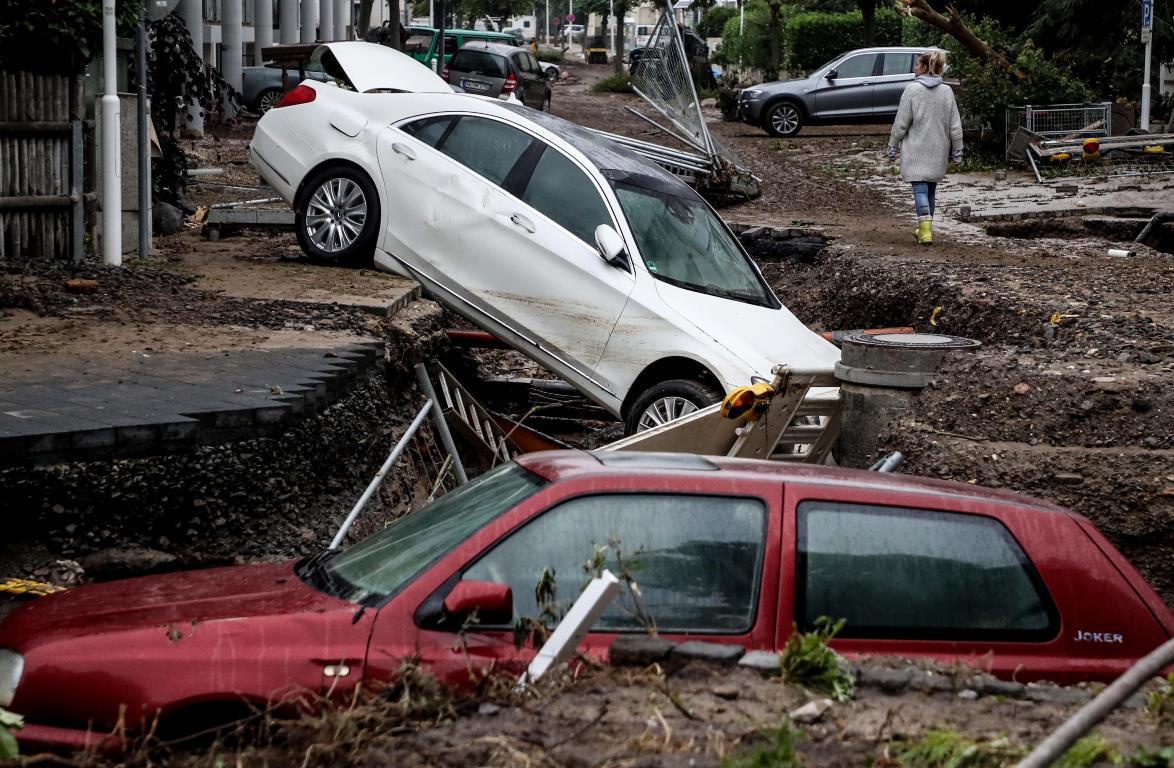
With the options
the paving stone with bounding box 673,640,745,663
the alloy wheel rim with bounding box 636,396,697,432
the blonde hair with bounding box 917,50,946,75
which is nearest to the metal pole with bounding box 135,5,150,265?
the alloy wheel rim with bounding box 636,396,697,432

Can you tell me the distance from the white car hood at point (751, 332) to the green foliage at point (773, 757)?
560 cm

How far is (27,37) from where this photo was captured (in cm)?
1080

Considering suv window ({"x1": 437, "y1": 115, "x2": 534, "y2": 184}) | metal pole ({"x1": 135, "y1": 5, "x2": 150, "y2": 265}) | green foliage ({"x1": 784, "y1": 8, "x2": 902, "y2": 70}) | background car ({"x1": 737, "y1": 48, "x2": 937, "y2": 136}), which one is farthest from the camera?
green foliage ({"x1": 784, "y1": 8, "x2": 902, "y2": 70})

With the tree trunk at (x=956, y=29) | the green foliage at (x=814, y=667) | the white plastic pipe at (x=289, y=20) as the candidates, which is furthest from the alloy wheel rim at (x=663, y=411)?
the white plastic pipe at (x=289, y=20)

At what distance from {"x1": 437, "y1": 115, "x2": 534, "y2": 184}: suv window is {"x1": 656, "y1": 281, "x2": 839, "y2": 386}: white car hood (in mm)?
1633

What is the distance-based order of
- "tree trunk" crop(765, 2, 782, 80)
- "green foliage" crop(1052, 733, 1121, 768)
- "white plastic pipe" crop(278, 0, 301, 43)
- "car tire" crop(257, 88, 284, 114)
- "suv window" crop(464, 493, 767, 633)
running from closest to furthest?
1. "green foliage" crop(1052, 733, 1121, 768)
2. "suv window" crop(464, 493, 767, 633)
3. "car tire" crop(257, 88, 284, 114)
4. "white plastic pipe" crop(278, 0, 301, 43)
5. "tree trunk" crop(765, 2, 782, 80)

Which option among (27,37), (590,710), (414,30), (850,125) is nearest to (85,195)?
(27,37)

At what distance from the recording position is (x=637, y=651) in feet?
13.4

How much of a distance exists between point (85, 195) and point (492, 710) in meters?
8.83

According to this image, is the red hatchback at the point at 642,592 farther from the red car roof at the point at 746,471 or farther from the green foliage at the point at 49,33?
the green foliage at the point at 49,33

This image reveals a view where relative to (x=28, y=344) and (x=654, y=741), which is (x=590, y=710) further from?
(x=28, y=344)

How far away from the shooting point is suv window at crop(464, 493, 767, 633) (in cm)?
433

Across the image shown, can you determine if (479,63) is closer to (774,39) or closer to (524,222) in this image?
(774,39)

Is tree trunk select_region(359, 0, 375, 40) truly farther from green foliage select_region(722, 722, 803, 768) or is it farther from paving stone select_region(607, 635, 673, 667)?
green foliage select_region(722, 722, 803, 768)
